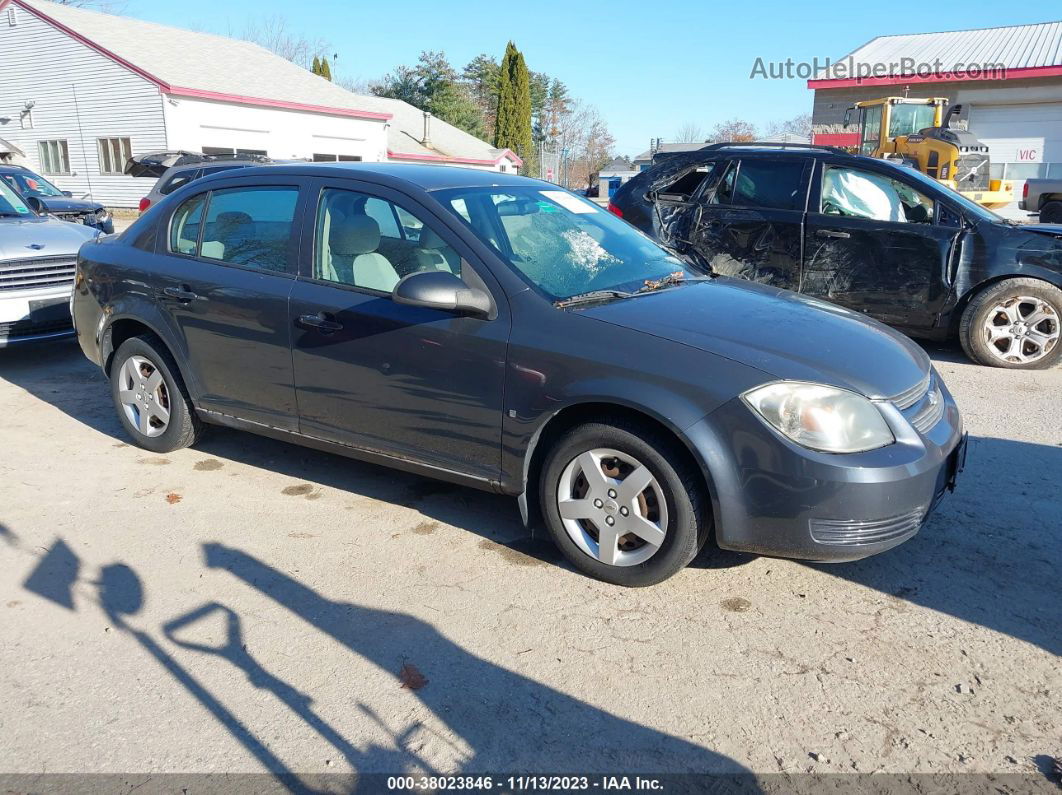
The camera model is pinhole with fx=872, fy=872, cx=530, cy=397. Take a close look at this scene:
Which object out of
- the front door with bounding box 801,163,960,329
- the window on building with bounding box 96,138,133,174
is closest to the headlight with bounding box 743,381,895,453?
the front door with bounding box 801,163,960,329

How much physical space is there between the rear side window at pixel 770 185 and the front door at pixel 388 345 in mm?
4405

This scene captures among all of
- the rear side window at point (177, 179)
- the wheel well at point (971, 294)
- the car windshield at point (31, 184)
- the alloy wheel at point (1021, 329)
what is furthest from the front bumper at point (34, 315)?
the car windshield at point (31, 184)

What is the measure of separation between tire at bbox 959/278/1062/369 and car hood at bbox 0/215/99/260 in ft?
25.0

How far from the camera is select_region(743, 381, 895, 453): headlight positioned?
127 inches

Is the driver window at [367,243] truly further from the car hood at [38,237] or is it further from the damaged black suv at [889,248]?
the car hood at [38,237]

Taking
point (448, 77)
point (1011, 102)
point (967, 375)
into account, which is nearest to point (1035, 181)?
point (1011, 102)

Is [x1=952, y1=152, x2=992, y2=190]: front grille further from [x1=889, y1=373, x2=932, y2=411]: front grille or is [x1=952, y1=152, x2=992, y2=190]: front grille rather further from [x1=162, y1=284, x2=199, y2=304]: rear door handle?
[x1=162, y1=284, x2=199, y2=304]: rear door handle

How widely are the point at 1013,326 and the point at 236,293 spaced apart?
5969mm

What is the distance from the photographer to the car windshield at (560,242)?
3.98 metres

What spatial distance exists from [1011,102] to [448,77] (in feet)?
121

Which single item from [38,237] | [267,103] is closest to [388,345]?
[38,237]

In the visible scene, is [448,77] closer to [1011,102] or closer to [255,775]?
[1011,102]

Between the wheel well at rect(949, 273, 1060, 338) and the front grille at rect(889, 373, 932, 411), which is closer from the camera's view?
the front grille at rect(889, 373, 932, 411)

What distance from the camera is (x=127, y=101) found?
2827cm
